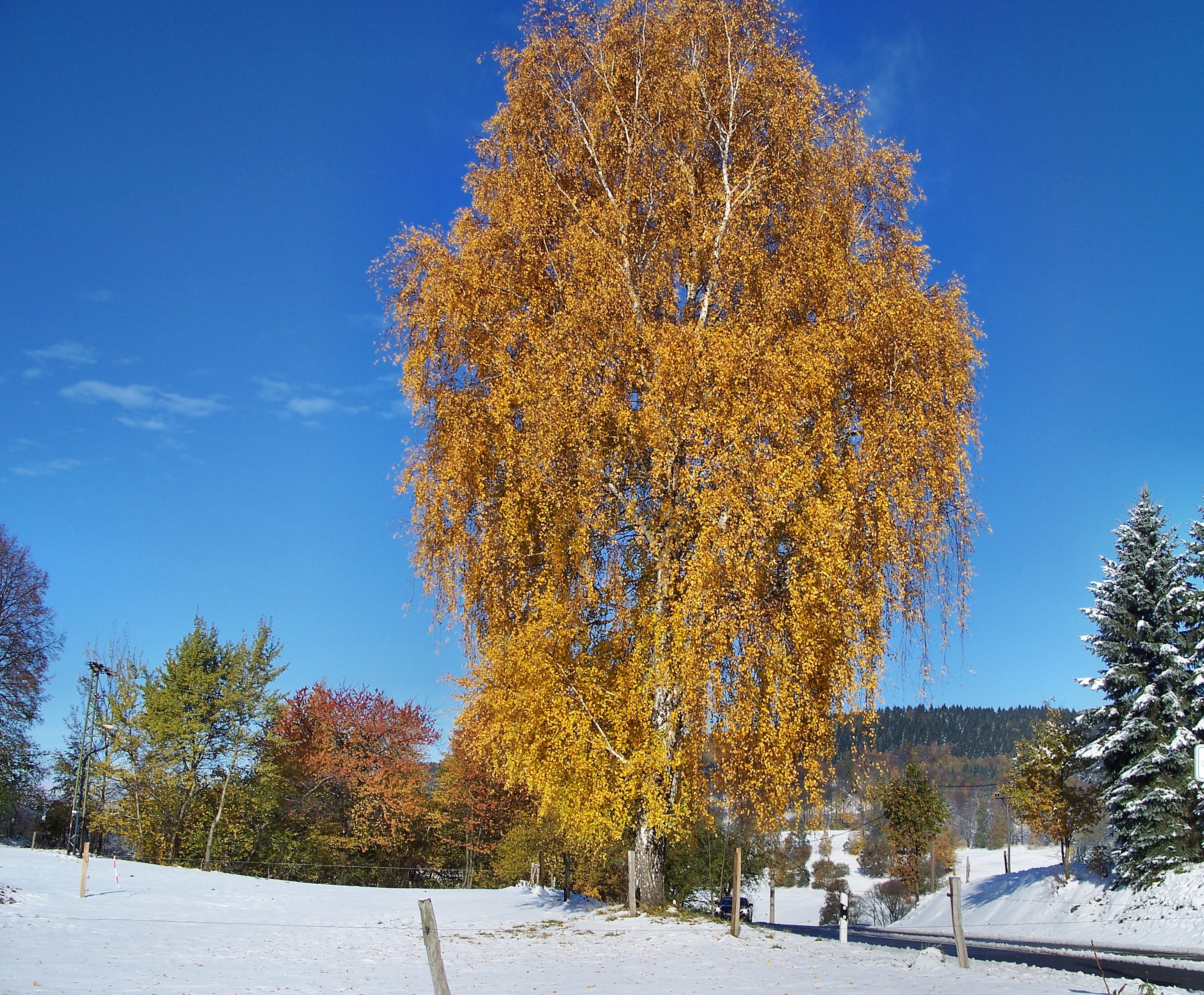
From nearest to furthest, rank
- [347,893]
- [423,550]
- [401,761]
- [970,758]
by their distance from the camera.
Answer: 1. [423,550]
2. [347,893]
3. [401,761]
4. [970,758]

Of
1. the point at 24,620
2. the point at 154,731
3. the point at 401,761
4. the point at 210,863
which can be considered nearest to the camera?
the point at 210,863

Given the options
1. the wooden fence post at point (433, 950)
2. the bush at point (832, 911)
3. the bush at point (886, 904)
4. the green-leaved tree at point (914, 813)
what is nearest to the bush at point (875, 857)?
the bush at point (886, 904)

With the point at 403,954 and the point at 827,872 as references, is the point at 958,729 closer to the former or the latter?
the point at 827,872

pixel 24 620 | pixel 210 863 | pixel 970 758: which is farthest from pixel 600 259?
pixel 970 758

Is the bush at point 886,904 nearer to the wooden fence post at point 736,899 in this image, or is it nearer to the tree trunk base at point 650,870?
the tree trunk base at point 650,870

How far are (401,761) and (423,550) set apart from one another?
23.2 m

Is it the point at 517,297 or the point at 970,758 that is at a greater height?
the point at 517,297

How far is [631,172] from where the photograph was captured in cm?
1424


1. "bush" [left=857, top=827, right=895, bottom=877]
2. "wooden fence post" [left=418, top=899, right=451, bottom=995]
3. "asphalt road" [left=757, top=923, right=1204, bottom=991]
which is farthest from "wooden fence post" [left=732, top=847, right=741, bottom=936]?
"bush" [left=857, top=827, right=895, bottom=877]

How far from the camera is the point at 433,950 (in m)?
6.12

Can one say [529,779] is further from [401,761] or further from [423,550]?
[401,761]

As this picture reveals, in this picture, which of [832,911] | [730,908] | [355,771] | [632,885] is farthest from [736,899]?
[832,911]

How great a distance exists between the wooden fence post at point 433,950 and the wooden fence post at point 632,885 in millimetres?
7401

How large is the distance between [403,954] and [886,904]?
4914 centimetres
